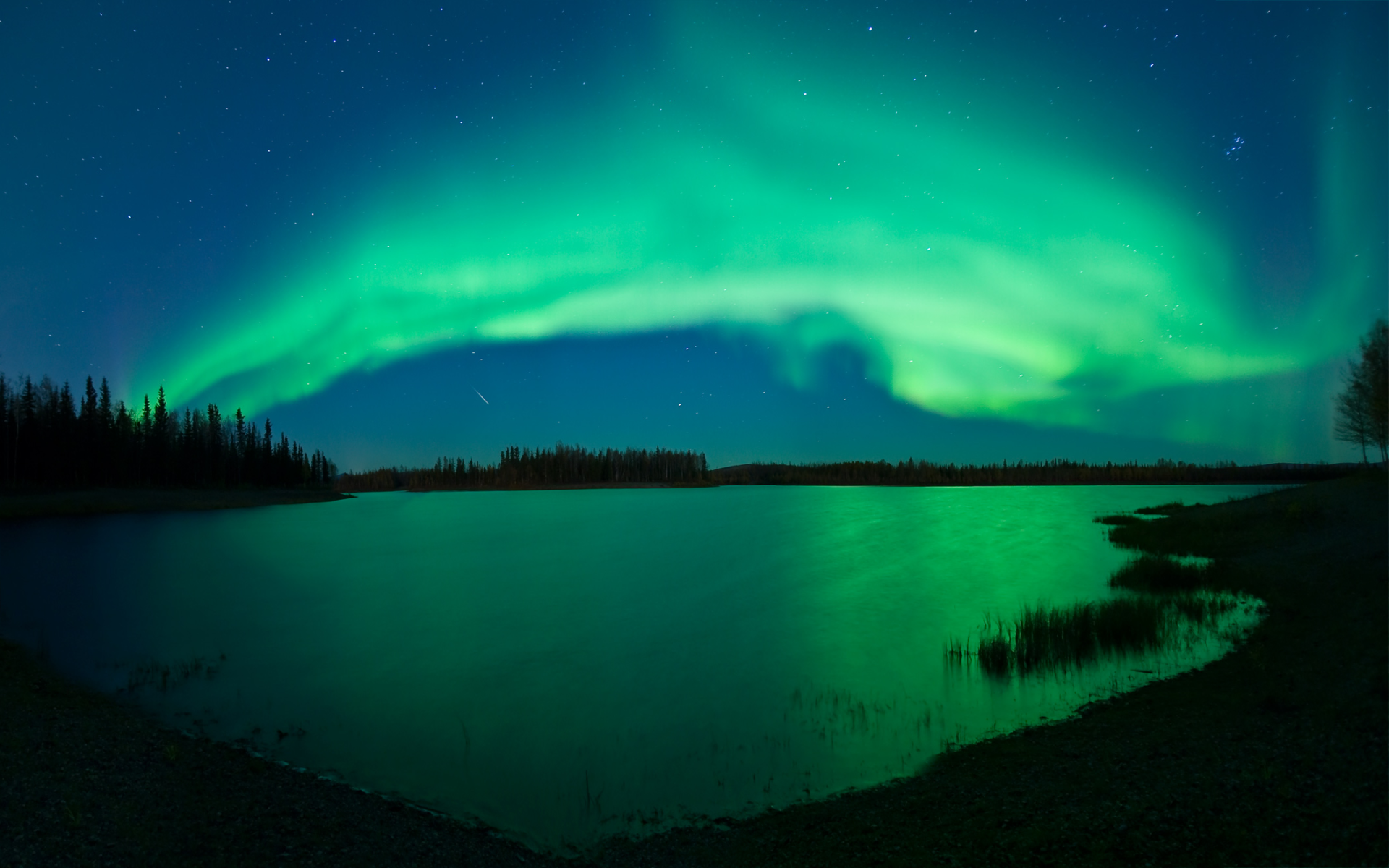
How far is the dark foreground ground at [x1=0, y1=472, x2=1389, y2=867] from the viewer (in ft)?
23.2

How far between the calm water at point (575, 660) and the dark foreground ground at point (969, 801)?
1.21m

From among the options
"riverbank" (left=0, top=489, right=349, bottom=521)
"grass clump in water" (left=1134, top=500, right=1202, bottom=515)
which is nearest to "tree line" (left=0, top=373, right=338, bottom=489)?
"riverbank" (left=0, top=489, right=349, bottom=521)

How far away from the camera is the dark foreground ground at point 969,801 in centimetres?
706

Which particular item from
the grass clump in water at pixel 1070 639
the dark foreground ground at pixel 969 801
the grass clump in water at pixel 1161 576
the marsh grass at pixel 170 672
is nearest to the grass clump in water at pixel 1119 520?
the grass clump in water at pixel 1161 576

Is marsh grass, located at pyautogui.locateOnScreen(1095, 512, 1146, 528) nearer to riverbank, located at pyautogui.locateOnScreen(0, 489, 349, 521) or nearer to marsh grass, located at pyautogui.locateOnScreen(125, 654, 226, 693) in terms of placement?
marsh grass, located at pyautogui.locateOnScreen(125, 654, 226, 693)

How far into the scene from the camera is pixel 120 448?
337ft

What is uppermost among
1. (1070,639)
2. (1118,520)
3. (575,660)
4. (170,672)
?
(1070,639)

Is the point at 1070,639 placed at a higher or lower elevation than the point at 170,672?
higher

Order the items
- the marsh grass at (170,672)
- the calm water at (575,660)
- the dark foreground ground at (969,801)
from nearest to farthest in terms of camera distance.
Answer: the dark foreground ground at (969,801)
the calm water at (575,660)
the marsh grass at (170,672)

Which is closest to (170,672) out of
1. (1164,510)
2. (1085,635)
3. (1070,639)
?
(1070,639)

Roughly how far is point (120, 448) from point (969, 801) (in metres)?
129

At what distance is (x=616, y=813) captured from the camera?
10.2 meters

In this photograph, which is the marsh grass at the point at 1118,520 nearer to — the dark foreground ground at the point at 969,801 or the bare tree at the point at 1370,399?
the bare tree at the point at 1370,399

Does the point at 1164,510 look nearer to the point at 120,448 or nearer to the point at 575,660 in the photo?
the point at 575,660
